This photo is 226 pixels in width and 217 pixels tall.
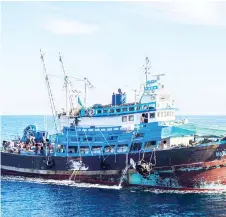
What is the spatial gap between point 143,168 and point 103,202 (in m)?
6.40

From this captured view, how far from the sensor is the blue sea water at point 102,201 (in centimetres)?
3766

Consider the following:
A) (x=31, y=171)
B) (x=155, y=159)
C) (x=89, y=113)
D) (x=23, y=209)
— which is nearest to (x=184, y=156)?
(x=155, y=159)

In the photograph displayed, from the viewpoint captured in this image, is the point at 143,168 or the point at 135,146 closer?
the point at 143,168

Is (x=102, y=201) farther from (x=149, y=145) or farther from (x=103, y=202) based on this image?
(x=149, y=145)

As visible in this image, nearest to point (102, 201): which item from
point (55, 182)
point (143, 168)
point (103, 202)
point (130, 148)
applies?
point (103, 202)

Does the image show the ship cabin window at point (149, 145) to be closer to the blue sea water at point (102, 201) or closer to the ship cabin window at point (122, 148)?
the ship cabin window at point (122, 148)

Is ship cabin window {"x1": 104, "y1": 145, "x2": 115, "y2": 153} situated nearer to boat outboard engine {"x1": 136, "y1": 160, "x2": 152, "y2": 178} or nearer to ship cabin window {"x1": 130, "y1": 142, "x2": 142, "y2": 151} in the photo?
ship cabin window {"x1": 130, "y1": 142, "x2": 142, "y2": 151}

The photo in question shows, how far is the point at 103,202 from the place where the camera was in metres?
40.8

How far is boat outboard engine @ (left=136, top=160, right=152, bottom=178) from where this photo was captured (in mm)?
44812

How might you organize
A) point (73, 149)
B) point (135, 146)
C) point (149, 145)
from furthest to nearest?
point (73, 149) < point (135, 146) < point (149, 145)

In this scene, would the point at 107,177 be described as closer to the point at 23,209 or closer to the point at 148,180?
the point at 148,180

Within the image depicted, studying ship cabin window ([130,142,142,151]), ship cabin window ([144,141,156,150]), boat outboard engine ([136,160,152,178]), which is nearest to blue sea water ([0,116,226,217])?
boat outboard engine ([136,160,152,178])

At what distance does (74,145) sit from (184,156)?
13.8 m

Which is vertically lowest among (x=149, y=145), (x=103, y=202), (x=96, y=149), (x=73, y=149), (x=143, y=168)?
(x=103, y=202)
